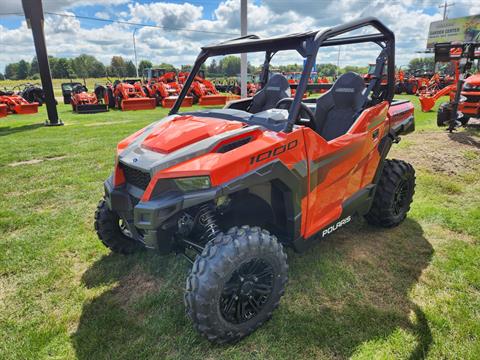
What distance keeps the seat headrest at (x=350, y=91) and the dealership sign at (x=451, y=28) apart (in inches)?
2199

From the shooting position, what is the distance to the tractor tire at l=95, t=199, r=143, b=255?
305cm

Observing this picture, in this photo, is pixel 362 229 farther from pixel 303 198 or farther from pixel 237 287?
pixel 237 287

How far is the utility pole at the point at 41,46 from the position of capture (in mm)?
11203

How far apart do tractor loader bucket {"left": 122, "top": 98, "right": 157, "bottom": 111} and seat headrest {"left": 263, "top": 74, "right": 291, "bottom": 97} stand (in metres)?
13.7

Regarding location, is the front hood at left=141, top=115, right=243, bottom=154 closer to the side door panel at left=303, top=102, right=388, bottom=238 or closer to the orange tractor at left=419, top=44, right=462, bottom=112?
the side door panel at left=303, top=102, right=388, bottom=238

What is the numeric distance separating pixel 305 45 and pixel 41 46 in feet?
39.3

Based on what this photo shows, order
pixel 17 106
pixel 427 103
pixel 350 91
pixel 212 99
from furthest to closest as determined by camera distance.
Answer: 1. pixel 212 99
2. pixel 17 106
3. pixel 427 103
4. pixel 350 91

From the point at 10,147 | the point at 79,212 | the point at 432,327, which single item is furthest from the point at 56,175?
the point at 432,327

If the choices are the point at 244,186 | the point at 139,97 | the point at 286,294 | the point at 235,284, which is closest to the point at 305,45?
the point at 244,186

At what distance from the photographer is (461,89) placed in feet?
26.1

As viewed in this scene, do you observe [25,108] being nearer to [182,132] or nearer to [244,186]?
[182,132]

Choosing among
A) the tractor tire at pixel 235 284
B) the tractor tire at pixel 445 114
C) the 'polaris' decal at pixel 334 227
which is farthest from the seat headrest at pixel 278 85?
the tractor tire at pixel 445 114

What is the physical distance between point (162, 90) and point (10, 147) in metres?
11.0

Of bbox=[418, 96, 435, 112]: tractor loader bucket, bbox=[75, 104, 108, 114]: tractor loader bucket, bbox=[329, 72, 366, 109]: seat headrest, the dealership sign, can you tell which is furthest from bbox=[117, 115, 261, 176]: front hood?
the dealership sign
